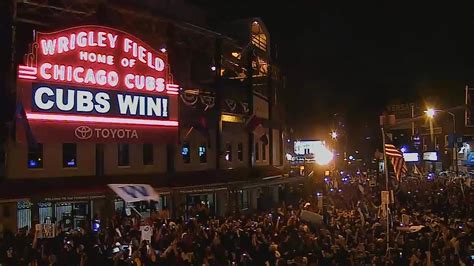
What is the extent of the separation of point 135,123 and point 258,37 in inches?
727

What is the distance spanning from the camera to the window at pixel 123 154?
27.2 metres

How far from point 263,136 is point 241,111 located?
2282 millimetres

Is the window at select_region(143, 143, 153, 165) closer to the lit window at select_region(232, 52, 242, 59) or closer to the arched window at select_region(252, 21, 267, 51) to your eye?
the lit window at select_region(232, 52, 242, 59)

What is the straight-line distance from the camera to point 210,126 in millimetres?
32344

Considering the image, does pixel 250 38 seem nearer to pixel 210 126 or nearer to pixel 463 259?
pixel 210 126

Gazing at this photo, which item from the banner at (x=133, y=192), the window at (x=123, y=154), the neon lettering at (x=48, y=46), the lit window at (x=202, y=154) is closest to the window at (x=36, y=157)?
the neon lettering at (x=48, y=46)

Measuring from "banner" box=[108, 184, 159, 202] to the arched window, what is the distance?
78.9 ft

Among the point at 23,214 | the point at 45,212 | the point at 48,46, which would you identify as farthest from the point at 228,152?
the point at 48,46

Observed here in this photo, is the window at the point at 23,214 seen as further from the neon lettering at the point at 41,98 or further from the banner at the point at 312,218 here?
the banner at the point at 312,218

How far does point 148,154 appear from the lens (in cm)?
2898

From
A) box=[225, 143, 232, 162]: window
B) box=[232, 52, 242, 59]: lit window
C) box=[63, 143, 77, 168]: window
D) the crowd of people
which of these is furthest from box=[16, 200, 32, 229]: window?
box=[232, 52, 242, 59]: lit window

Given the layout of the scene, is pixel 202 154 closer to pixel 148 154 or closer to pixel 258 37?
pixel 148 154

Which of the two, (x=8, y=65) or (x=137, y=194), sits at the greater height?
(x=8, y=65)

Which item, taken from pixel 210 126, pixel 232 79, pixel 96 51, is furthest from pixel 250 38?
pixel 96 51
